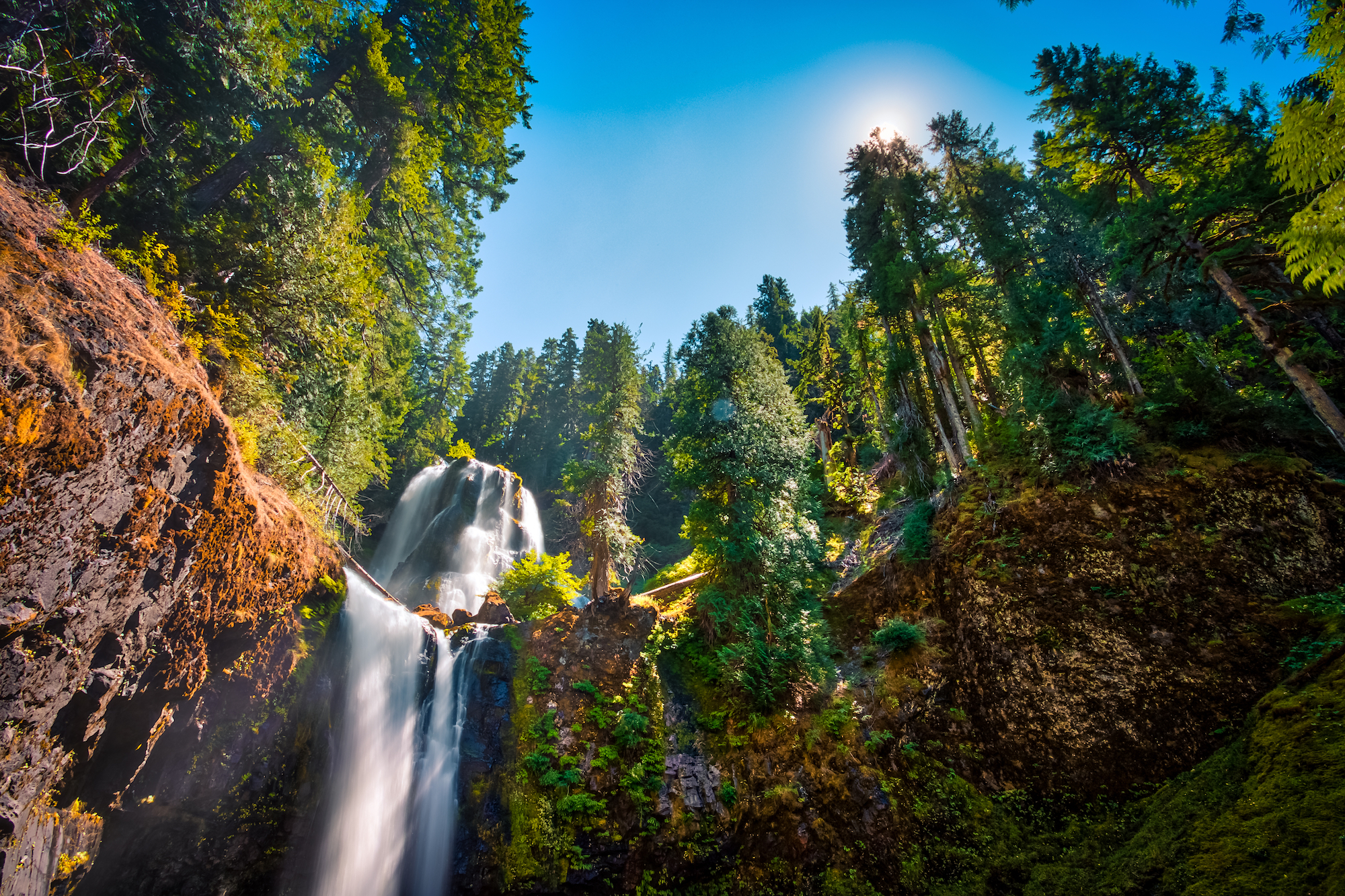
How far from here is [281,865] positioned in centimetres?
839

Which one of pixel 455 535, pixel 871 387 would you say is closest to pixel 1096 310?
pixel 871 387

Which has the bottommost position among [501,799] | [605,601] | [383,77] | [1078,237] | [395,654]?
[501,799]

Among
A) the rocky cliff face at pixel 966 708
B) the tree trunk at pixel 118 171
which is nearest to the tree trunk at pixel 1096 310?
the rocky cliff face at pixel 966 708

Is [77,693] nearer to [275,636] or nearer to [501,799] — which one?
[275,636]

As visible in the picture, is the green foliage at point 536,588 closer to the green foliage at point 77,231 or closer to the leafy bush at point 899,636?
the leafy bush at point 899,636

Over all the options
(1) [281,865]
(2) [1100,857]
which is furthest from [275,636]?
(2) [1100,857]

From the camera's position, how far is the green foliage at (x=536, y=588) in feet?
44.5

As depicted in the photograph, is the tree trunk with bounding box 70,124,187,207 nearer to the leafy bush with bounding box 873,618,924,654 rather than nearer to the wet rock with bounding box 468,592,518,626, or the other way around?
the wet rock with bounding box 468,592,518,626

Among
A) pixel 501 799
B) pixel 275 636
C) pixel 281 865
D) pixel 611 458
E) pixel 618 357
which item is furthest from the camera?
pixel 618 357

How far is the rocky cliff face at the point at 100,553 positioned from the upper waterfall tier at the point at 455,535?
12.8 metres

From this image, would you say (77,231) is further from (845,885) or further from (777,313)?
(777,313)

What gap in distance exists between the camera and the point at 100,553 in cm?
602

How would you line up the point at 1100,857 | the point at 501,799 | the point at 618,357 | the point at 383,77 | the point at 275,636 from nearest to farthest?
the point at 1100,857 → the point at 275,636 → the point at 501,799 → the point at 383,77 → the point at 618,357

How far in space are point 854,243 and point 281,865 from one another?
22533 mm
